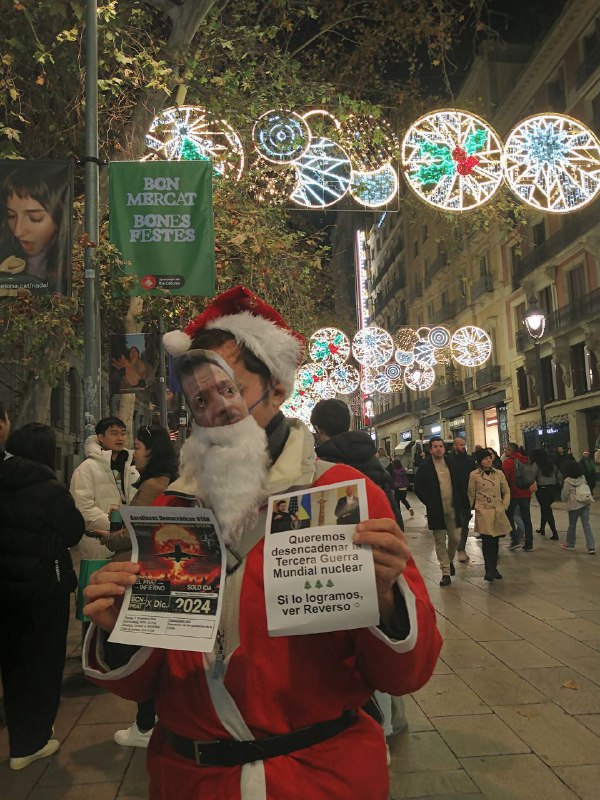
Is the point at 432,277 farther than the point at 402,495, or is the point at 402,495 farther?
the point at 432,277

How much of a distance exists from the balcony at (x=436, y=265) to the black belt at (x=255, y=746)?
41.5 meters

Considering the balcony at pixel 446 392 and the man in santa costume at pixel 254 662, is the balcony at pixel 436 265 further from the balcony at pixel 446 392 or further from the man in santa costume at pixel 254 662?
the man in santa costume at pixel 254 662

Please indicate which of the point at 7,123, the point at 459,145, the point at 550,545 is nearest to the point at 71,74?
the point at 7,123

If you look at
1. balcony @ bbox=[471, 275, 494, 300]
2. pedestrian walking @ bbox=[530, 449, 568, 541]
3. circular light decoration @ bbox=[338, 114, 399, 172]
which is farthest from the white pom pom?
balcony @ bbox=[471, 275, 494, 300]

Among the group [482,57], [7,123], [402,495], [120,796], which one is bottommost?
[120,796]

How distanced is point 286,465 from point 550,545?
11.6 meters

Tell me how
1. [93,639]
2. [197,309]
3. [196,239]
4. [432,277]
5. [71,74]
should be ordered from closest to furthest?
[93,639], [196,239], [71,74], [197,309], [432,277]

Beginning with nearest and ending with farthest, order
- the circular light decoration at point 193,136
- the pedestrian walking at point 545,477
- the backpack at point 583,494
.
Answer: the circular light decoration at point 193,136 → the backpack at point 583,494 → the pedestrian walking at point 545,477

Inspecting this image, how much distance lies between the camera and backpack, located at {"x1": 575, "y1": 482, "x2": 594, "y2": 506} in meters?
10.9

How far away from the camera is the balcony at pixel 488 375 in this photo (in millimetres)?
35281

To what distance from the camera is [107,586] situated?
4.99 feet

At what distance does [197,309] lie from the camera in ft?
39.9

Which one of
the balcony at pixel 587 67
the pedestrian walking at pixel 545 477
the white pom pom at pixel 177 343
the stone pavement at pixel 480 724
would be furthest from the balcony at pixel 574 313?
the white pom pom at pixel 177 343

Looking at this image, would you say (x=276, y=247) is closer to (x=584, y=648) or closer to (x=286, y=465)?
(x=584, y=648)
